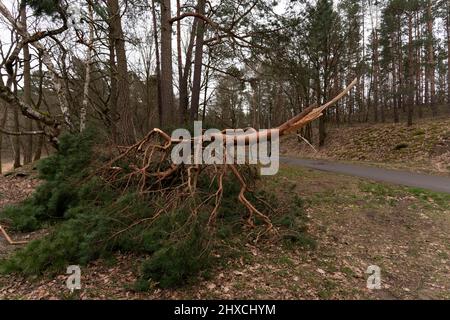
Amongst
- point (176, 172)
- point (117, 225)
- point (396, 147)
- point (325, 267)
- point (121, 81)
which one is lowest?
point (325, 267)

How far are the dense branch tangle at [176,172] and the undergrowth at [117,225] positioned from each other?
0.51ft

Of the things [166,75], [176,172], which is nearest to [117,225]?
[176,172]

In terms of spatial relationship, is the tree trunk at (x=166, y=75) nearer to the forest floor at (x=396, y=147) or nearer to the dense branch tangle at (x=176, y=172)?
the dense branch tangle at (x=176, y=172)

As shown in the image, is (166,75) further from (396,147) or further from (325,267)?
(396,147)

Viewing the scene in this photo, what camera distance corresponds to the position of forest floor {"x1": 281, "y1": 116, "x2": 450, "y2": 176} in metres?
12.6

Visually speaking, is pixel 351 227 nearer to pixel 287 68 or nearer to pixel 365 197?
pixel 365 197

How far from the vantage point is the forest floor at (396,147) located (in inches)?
495

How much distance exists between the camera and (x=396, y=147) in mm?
15305

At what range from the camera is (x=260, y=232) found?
479 cm

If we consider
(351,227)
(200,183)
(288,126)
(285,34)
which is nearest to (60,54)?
(285,34)

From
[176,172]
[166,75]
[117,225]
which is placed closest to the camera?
[117,225]

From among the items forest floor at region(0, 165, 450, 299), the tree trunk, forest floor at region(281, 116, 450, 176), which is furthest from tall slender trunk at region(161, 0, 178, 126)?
forest floor at region(281, 116, 450, 176)

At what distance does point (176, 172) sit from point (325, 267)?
10.00 ft
